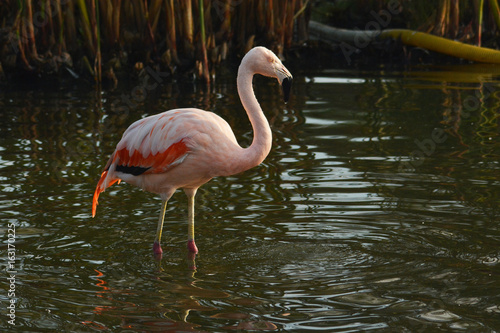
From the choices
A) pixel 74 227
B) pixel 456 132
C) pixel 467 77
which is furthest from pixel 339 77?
pixel 74 227

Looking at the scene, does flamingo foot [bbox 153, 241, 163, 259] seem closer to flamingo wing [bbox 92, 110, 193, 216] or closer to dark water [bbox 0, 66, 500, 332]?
dark water [bbox 0, 66, 500, 332]

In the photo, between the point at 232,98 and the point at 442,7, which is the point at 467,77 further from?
the point at 232,98

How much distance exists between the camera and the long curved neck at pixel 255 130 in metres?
4.50

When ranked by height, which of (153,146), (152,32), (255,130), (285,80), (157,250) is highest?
(152,32)

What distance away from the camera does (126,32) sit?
10.8 meters

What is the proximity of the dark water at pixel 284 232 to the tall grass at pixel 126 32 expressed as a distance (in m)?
1.74

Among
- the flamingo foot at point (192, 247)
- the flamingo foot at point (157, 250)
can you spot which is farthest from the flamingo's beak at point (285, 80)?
the flamingo foot at point (157, 250)

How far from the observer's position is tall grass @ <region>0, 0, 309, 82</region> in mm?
10219

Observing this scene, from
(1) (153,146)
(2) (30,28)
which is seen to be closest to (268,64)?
(1) (153,146)

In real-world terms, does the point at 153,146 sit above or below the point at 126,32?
below

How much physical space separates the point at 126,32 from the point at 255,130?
6745 mm

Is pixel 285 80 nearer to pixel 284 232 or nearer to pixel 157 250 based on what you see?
pixel 284 232

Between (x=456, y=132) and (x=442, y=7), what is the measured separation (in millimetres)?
4344

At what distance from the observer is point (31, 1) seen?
1027 cm
